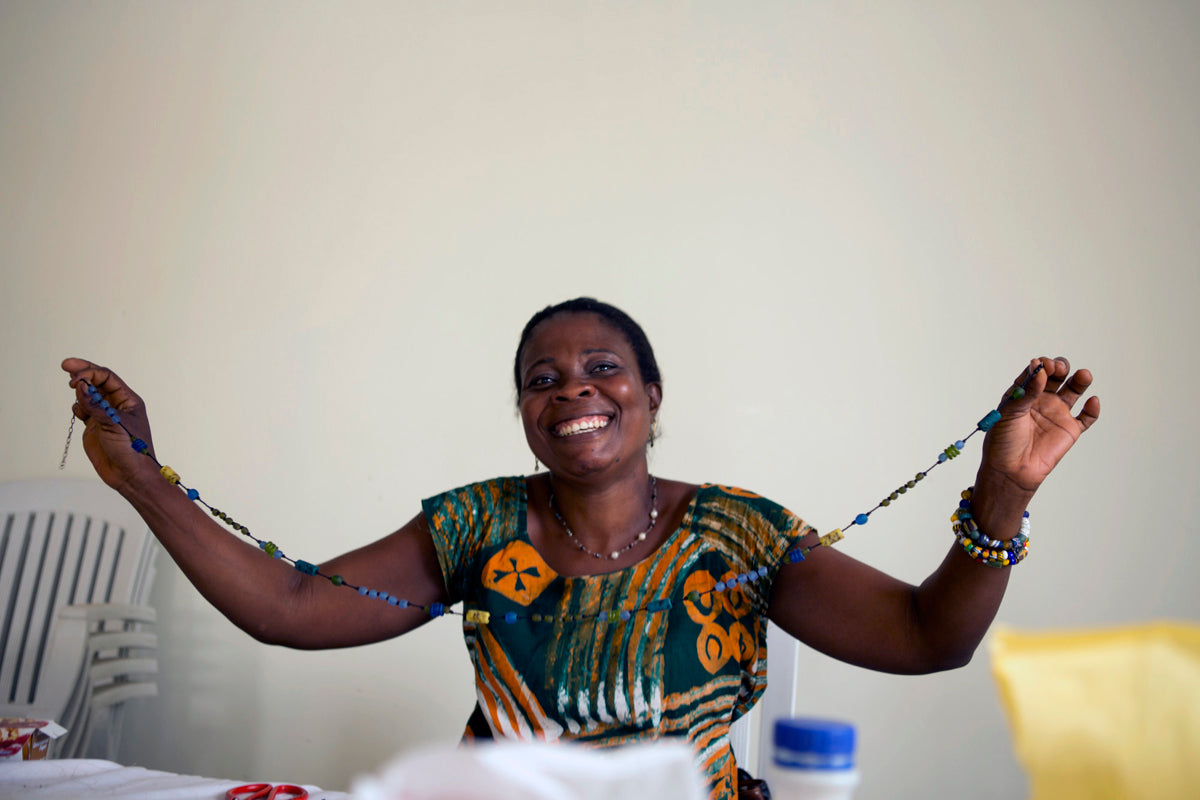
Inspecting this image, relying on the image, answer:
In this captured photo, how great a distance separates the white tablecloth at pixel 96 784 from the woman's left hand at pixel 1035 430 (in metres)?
0.92

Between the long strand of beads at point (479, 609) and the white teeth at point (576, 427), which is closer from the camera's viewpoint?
the long strand of beads at point (479, 609)

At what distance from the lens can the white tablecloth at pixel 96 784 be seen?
1117 mm

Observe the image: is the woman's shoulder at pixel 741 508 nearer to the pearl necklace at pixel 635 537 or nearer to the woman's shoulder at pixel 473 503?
the pearl necklace at pixel 635 537

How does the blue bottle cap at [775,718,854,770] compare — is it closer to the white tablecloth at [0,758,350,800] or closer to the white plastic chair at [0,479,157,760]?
the white tablecloth at [0,758,350,800]

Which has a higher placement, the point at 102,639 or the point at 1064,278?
the point at 1064,278

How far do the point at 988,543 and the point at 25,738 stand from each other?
1.39m

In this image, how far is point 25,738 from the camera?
1348 millimetres

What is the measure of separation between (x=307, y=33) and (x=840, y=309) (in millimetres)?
1817

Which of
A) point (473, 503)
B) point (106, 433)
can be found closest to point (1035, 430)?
point (473, 503)

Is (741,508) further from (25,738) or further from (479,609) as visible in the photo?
(25,738)

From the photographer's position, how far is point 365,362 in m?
2.67

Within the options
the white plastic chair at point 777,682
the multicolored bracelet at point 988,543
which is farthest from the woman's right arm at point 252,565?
the multicolored bracelet at point 988,543

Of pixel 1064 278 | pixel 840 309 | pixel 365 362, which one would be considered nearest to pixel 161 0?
pixel 365 362

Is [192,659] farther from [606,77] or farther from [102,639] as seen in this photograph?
[606,77]
